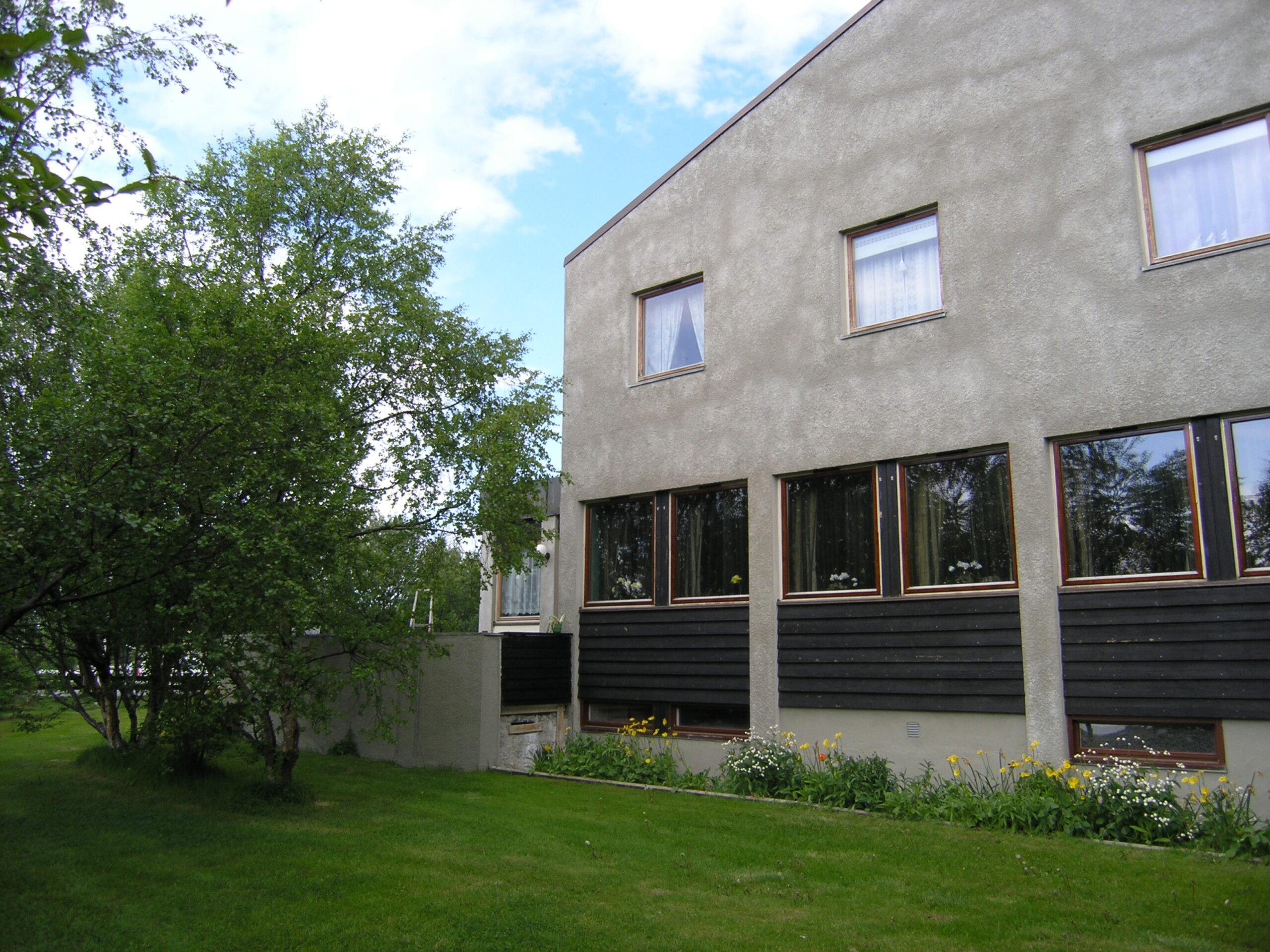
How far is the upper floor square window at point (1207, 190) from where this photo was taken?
336 inches

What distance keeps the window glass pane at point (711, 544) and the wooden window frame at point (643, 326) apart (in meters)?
1.61

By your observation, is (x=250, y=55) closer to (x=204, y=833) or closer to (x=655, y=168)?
(x=655, y=168)

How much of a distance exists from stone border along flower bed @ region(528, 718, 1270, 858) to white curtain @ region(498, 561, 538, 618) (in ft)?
13.8

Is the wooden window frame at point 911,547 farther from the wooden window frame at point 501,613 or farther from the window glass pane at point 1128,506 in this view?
the wooden window frame at point 501,613

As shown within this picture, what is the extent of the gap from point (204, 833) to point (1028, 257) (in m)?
9.19

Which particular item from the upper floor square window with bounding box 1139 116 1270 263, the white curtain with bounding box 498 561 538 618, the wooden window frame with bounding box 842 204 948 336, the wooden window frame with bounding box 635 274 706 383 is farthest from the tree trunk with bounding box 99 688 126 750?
the upper floor square window with bounding box 1139 116 1270 263

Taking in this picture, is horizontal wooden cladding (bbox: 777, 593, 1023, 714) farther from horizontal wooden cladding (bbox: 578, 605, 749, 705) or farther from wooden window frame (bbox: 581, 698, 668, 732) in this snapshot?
wooden window frame (bbox: 581, 698, 668, 732)

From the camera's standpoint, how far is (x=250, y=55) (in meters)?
10.7

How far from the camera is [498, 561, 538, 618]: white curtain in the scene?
1603 cm

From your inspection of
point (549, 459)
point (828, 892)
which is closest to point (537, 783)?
point (549, 459)

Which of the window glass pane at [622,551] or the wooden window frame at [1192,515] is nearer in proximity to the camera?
the wooden window frame at [1192,515]

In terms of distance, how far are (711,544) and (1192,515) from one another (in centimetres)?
530

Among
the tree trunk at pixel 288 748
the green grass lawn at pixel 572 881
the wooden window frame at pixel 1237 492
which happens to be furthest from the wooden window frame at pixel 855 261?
the tree trunk at pixel 288 748

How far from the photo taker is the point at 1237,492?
8266 millimetres
